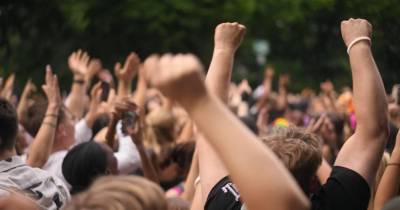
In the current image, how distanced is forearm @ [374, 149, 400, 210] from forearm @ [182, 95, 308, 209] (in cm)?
159

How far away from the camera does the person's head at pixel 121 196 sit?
8.46 ft

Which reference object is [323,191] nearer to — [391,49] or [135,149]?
[135,149]

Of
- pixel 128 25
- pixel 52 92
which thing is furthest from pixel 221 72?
pixel 128 25

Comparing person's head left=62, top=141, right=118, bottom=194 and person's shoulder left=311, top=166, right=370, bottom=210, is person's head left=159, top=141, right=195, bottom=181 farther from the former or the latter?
person's shoulder left=311, top=166, right=370, bottom=210

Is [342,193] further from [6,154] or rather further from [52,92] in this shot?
[52,92]

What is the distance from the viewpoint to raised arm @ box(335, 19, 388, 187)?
11.0 feet

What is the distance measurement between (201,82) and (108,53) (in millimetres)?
22500

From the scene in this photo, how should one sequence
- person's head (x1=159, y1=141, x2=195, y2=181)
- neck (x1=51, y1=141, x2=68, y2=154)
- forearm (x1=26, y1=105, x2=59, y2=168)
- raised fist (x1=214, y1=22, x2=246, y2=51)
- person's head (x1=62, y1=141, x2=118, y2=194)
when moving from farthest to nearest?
person's head (x1=159, y1=141, x2=195, y2=181) → neck (x1=51, y1=141, x2=68, y2=154) → forearm (x1=26, y1=105, x2=59, y2=168) → person's head (x1=62, y1=141, x2=118, y2=194) → raised fist (x1=214, y1=22, x2=246, y2=51)

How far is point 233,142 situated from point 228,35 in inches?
50.3

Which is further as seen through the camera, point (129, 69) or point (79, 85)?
point (79, 85)

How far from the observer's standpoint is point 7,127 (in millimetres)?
4238

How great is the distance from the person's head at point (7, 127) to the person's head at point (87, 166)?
0.74 m

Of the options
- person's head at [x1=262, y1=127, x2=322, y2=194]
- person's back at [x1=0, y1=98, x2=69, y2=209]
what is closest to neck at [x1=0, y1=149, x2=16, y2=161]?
person's back at [x1=0, y1=98, x2=69, y2=209]

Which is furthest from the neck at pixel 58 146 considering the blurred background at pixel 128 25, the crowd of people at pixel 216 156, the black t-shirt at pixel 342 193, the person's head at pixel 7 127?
the blurred background at pixel 128 25
